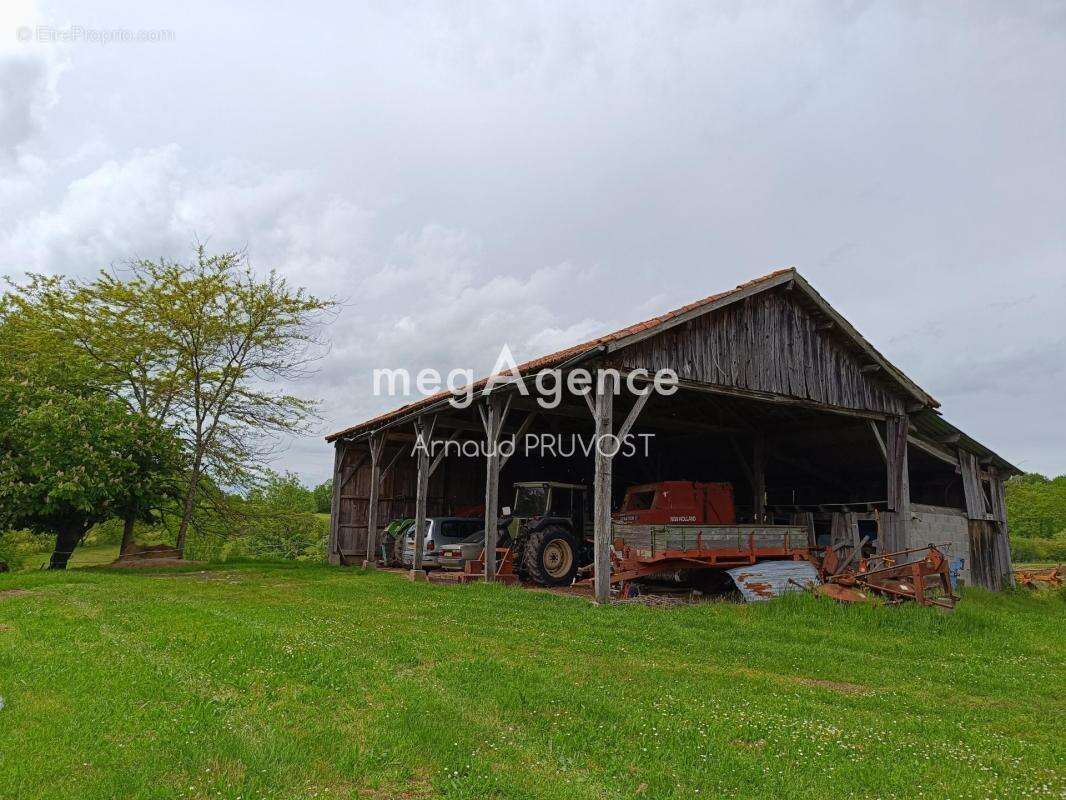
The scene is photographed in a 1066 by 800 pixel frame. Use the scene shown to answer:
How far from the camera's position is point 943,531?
1518 cm

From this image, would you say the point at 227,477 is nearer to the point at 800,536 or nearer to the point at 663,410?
the point at 663,410

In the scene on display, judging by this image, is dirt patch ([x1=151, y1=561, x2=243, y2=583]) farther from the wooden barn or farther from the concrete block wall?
the concrete block wall

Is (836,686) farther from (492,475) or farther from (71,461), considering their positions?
(71,461)

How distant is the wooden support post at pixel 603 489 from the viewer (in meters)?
10.6

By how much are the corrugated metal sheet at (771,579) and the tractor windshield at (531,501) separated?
463 cm

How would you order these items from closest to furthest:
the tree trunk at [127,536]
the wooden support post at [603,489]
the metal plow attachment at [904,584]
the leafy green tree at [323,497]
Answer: the metal plow attachment at [904,584], the wooden support post at [603,489], the tree trunk at [127,536], the leafy green tree at [323,497]

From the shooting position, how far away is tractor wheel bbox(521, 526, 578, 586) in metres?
13.1

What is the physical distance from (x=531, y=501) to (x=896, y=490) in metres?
7.55

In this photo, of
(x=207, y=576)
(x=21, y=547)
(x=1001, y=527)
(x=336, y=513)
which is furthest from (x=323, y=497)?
(x=1001, y=527)

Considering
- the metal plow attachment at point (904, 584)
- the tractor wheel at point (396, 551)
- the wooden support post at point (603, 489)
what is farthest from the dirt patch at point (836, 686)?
the tractor wheel at point (396, 551)

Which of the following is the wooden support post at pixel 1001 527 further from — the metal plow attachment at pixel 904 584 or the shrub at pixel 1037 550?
the shrub at pixel 1037 550

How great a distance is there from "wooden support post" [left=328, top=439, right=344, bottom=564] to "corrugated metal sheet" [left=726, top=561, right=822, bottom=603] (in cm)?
1263

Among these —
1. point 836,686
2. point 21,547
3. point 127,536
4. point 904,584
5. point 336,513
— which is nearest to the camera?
point 836,686

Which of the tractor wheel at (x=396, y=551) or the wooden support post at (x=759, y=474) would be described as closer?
the wooden support post at (x=759, y=474)
